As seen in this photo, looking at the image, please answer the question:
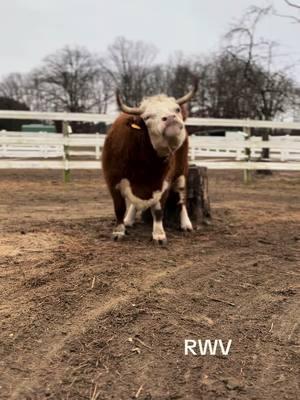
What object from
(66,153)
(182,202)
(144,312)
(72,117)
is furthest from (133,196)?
(72,117)

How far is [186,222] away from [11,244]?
2541mm

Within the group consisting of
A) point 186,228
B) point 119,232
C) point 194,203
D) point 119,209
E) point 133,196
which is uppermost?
point 133,196

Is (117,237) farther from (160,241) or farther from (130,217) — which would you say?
(130,217)

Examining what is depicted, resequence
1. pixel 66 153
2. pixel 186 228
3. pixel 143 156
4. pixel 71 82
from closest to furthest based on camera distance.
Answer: pixel 143 156 → pixel 186 228 → pixel 66 153 → pixel 71 82

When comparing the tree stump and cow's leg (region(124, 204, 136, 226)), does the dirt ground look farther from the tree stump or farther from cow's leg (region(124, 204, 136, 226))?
the tree stump

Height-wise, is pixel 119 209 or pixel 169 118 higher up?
pixel 169 118

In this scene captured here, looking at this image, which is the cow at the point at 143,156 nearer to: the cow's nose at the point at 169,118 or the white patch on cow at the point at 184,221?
the cow's nose at the point at 169,118

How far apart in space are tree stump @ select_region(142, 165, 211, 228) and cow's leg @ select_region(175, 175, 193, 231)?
0.12 meters

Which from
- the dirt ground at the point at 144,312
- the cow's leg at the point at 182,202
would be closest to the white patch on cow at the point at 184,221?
the cow's leg at the point at 182,202

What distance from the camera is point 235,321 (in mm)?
3906

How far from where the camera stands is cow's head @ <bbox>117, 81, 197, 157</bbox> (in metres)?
5.56

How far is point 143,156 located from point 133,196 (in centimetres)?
51

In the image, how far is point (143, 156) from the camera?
6.11 meters

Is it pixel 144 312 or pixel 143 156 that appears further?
pixel 143 156
